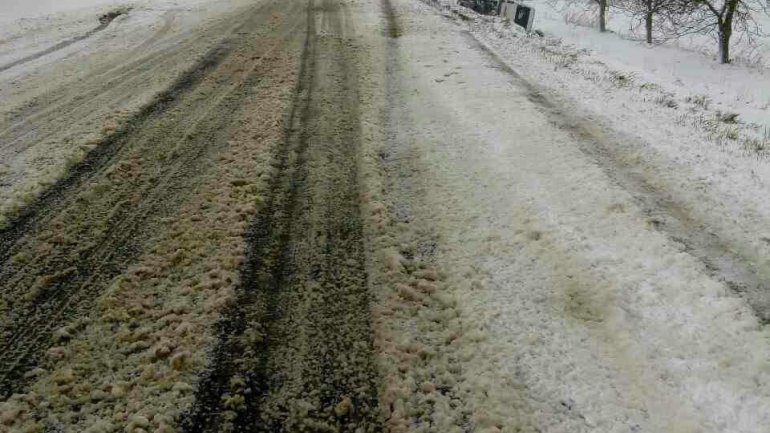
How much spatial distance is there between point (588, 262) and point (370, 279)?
4.89 feet

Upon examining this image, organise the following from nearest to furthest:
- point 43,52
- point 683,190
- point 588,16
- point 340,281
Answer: point 340,281
point 683,190
point 43,52
point 588,16

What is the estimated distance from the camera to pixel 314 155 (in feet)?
14.8

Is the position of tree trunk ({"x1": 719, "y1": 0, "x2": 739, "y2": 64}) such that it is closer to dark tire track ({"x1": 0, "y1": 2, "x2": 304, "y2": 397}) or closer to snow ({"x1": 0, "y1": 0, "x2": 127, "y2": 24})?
dark tire track ({"x1": 0, "y1": 2, "x2": 304, "y2": 397})

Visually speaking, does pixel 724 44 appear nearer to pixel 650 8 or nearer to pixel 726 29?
pixel 726 29

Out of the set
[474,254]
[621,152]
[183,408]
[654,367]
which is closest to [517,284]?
[474,254]

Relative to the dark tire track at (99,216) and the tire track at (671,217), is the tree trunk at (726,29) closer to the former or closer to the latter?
the tire track at (671,217)

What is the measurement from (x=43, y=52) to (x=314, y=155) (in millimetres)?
6856

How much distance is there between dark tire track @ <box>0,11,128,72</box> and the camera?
7.73 m

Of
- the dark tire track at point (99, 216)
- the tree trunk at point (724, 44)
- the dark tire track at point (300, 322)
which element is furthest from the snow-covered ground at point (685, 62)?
the dark tire track at point (99, 216)

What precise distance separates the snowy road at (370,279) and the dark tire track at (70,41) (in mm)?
3177

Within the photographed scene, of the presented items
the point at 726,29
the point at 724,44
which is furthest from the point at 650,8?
the point at 724,44

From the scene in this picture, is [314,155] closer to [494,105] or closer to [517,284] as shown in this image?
[517,284]

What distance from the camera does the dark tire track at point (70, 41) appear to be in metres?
7.73

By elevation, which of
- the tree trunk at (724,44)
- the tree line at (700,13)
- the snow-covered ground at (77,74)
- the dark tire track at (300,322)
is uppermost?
the tree line at (700,13)
